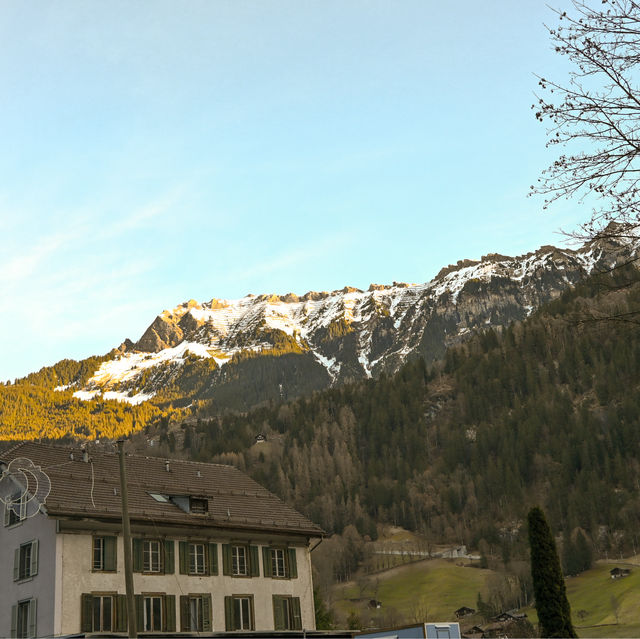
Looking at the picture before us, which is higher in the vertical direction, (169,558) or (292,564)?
(169,558)

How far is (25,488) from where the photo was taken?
1967 inches

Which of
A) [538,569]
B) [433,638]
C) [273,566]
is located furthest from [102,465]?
[538,569]

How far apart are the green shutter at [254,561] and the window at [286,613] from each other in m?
2.03

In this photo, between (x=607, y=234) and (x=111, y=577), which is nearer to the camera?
(x=607, y=234)

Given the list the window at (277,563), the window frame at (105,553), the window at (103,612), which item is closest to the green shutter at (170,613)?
the window at (103,612)

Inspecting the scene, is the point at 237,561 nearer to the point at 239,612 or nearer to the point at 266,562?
the point at 266,562

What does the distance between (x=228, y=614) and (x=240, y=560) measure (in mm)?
3616

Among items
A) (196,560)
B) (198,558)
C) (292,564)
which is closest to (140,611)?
(196,560)

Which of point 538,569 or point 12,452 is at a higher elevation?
point 12,452

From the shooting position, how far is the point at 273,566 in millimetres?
56250

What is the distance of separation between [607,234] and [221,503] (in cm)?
4517

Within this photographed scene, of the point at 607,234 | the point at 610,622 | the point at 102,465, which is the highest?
the point at 102,465

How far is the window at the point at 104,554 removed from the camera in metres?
48.0

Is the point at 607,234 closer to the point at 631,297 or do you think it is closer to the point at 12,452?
the point at 631,297
